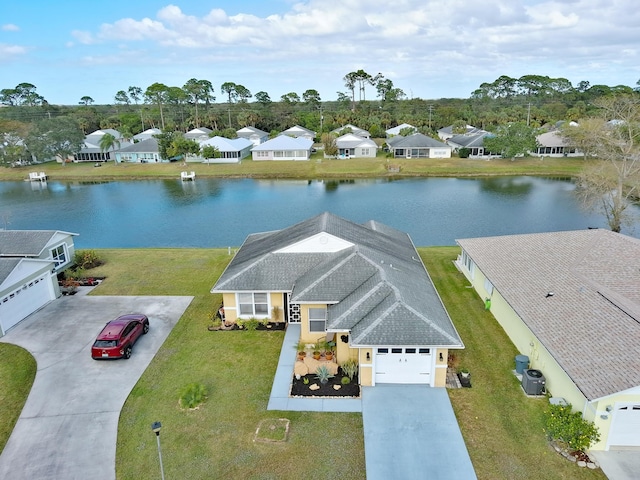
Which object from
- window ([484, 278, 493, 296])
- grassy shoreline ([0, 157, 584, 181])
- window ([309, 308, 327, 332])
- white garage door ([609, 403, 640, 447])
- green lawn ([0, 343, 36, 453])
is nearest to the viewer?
white garage door ([609, 403, 640, 447])

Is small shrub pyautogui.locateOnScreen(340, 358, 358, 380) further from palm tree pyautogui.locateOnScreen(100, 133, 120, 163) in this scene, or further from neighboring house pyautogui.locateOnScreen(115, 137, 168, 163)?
palm tree pyautogui.locateOnScreen(100, 133, 120, 163)

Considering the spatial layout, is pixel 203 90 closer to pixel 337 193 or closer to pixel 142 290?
pixel 337 193

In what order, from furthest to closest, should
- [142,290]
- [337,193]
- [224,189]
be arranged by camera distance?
[224,189], [337,193], [142,290]

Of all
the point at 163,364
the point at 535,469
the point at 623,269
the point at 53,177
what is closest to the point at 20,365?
the point at 163,364

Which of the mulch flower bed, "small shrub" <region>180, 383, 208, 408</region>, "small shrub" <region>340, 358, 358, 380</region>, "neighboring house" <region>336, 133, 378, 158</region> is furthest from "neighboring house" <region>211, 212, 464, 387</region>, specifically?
"neighboring house" <region>336, 133, 378, 158</region>

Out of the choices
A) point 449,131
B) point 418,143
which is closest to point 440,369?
point 418,143

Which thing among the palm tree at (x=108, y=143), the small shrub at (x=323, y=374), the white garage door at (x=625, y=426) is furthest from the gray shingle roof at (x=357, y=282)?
the palm tree at (x=108, y=143)
